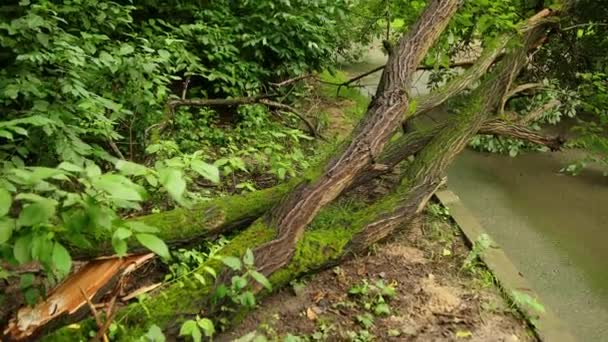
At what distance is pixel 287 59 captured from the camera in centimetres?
580

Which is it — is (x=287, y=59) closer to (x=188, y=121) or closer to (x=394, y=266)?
(x=188, y=121)

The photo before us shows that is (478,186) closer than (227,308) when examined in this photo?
No

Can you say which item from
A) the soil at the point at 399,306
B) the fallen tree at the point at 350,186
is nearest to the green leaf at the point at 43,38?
the fallen tree at the point at 350,186

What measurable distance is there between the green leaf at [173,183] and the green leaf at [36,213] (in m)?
0.30

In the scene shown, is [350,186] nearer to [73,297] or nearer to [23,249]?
[73,297]

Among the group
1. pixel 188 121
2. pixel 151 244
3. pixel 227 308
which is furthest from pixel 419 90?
pixel 151 244

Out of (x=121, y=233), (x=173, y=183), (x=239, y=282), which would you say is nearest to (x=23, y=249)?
(x=121, y=233)

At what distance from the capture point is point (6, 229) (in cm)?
142

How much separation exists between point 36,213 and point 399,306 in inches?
90.1

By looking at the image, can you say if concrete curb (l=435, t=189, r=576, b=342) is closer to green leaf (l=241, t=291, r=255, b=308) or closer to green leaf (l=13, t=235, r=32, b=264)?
green leaf (l=241, t=291, r=255, b=308)

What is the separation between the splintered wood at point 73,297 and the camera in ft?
→ 7.42

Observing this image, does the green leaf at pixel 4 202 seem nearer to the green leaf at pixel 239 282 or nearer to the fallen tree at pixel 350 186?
the fallen tree at pixel 350 186

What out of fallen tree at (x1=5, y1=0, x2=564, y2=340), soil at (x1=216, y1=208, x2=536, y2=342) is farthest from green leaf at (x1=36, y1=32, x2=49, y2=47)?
soil at (x1=216, y1=208, x2=536, y2=342)

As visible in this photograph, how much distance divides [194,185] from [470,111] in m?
2.48
